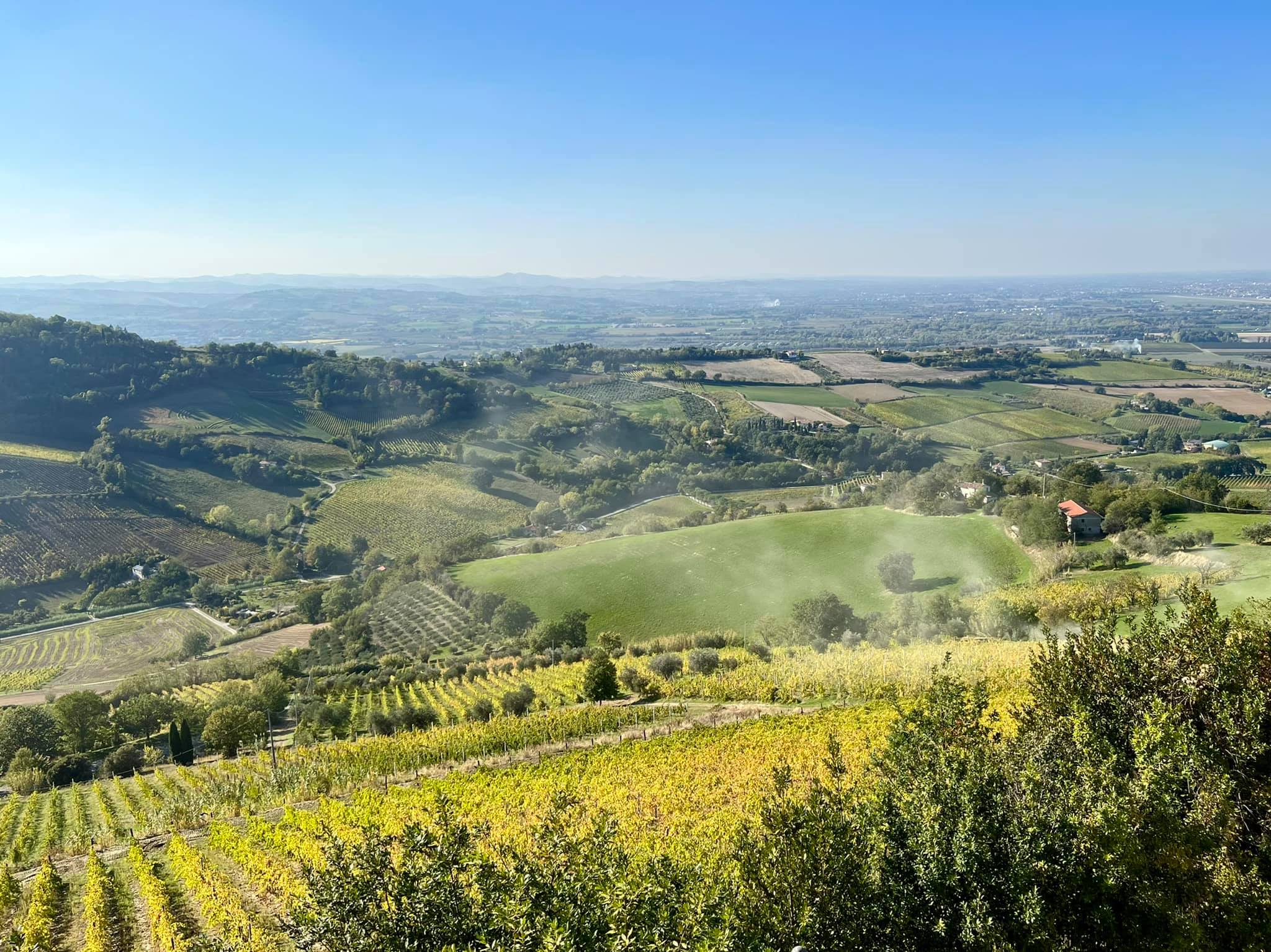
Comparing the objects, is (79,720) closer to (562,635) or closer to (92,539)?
(562,635)

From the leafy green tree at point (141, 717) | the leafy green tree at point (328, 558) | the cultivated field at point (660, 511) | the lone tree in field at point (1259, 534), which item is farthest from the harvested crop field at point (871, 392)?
the leafy green tree at point (141, 717)

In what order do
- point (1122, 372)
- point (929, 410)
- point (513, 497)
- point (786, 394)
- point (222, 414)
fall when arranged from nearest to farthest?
point (513, 497) → point (929, 410) → point (222, 414) → point (786, 394) → point (1122, 372)

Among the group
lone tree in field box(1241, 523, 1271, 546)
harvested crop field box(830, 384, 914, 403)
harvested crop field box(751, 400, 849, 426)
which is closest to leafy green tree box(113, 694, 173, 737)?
lone tree in field box(1241, 523, 1271, 546)

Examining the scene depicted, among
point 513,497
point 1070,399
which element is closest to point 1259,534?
point 513,497

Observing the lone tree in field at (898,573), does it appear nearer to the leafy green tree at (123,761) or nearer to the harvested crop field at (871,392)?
the leafy green tree at (123,761)

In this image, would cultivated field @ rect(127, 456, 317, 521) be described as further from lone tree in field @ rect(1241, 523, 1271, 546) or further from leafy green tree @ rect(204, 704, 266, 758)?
lone tree in field @ rect(1241, 523, 1271, 546)

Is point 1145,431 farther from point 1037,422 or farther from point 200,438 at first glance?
point 200,438
